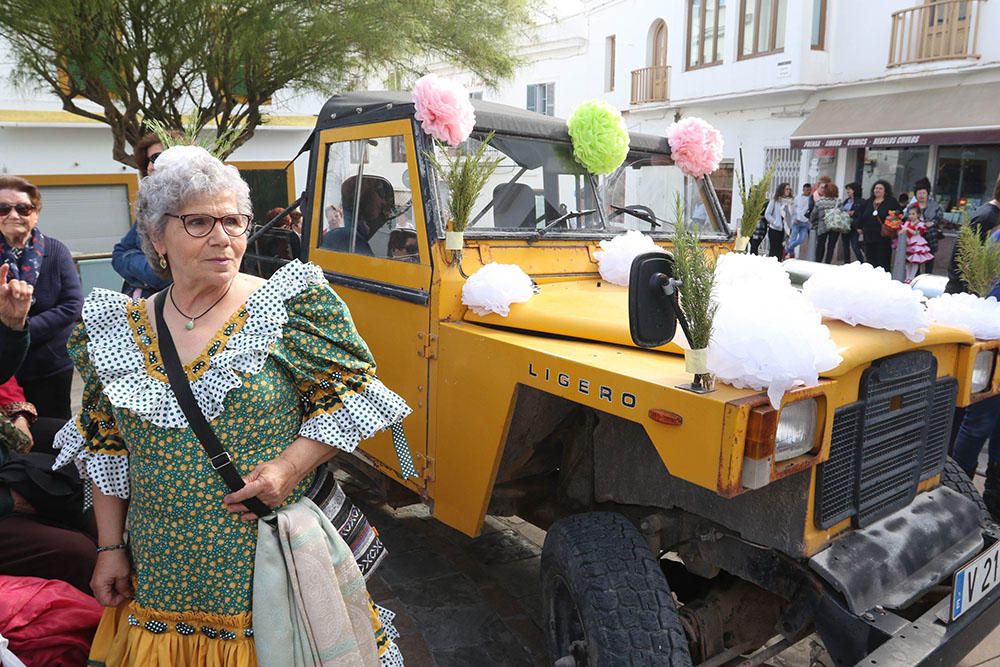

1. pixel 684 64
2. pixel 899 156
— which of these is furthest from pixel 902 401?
pixel 684 64

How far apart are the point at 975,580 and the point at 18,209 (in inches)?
148

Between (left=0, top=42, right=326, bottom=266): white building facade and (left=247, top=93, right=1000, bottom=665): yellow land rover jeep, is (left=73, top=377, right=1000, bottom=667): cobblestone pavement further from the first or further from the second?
(left=0, top=42, right=326, bottom=266): white building facade

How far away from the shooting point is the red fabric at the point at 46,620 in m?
2.12

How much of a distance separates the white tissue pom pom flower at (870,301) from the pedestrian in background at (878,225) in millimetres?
10016

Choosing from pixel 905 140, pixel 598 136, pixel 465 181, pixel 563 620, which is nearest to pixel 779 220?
pixel 905 140

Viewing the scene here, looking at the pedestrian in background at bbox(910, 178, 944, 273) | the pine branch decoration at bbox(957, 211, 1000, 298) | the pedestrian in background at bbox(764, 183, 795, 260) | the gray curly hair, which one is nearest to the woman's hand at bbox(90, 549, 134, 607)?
the gray curly hair

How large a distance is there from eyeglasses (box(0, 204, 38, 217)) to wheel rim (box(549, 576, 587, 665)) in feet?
8.55

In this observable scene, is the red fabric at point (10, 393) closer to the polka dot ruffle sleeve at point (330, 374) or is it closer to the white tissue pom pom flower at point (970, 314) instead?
the polka dot ruffle sleeve at point (330, 374)

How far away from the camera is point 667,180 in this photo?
3.97 metres

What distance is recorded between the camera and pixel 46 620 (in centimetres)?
218

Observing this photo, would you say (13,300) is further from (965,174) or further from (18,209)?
(965,174)

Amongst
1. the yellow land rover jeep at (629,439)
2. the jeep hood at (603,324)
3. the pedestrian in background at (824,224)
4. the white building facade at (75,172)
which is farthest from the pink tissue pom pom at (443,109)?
the pedestrian in background at (824,224)

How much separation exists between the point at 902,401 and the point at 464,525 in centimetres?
162

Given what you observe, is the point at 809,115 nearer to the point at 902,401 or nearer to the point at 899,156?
the point at 899,156
